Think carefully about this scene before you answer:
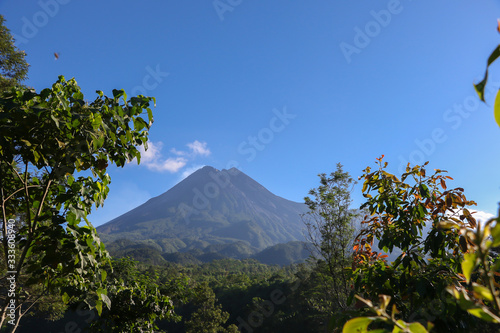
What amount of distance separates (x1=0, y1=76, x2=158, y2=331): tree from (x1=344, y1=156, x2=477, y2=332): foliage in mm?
1887

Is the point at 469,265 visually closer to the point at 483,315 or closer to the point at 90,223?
the point at 483,315

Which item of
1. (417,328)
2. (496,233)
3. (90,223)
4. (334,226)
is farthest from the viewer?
(334,226)

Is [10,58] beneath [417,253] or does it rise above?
above

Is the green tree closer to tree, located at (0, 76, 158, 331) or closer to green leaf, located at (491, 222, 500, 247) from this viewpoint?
tree, located at (0, 76, 158, 331)

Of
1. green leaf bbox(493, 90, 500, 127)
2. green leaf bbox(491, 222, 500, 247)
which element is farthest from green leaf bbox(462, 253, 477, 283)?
green leaf bbox(493, 90, 500, 127)

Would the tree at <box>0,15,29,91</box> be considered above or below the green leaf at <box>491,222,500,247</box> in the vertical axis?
above

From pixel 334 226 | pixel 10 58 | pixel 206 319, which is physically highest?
pixel 10 58

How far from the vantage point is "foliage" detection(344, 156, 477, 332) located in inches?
60.9

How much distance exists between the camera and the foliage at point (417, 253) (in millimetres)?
1546

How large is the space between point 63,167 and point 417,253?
8.68 ft

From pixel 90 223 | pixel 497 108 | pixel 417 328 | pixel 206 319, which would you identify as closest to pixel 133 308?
pixel 90 223

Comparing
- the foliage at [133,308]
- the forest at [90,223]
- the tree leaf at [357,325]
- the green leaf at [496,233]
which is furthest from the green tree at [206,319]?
the green leaf at [496,233]

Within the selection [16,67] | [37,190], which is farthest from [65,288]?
[16,67]

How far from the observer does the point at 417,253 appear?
212 cm
